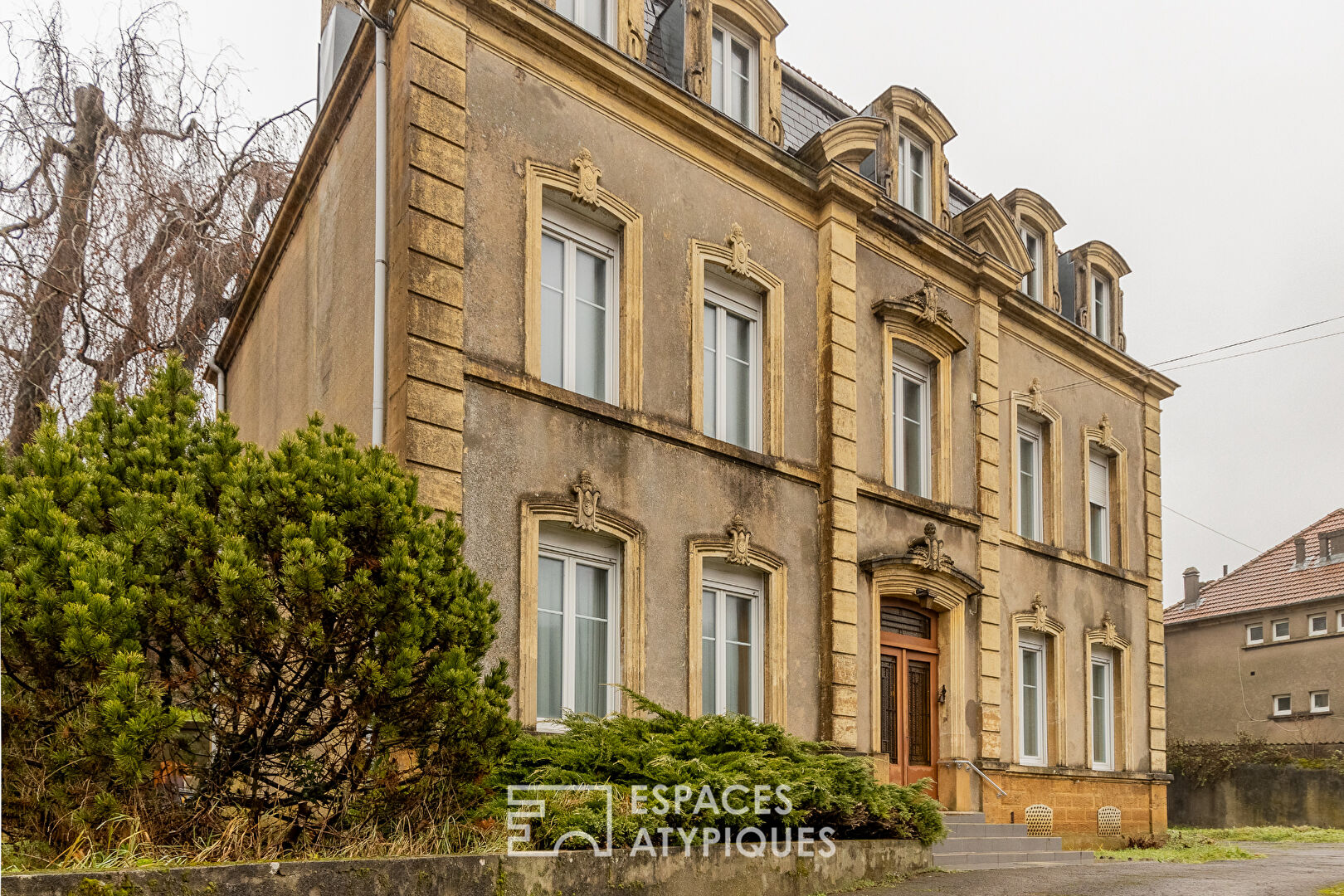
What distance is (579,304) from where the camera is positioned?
1138 centimetres

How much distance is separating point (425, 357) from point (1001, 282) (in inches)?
357

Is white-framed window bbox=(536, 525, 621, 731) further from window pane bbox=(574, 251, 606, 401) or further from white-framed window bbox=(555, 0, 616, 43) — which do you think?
white-framed window bbox=(555, 0, 616, 43)

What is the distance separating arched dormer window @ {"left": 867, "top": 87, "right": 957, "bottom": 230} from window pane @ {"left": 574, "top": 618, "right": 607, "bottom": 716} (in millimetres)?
7097

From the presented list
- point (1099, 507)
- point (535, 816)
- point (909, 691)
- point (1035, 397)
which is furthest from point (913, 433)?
point (535, 816)

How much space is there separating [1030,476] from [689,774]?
1065cm

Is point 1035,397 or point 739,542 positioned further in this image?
point 1035,397

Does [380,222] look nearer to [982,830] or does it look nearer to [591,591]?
[591,591]

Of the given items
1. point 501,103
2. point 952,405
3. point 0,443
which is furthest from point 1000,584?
point 0,443

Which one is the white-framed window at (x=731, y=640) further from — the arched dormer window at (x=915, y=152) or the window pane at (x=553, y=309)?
the arched dormer window at (x=915, y=152)

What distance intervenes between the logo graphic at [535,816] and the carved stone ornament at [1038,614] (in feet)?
33.0

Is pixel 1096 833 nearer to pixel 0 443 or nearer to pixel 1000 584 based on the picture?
pixel 1000 584

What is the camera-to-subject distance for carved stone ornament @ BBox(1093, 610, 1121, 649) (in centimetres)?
1834

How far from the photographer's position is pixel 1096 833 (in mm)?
17109

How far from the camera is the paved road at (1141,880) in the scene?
947cm
